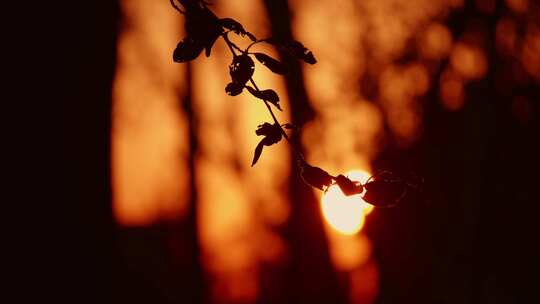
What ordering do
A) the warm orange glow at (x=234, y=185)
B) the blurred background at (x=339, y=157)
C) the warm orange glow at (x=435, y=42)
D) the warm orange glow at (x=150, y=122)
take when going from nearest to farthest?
the warm orange glow at (x=150, y=122) → the blurred background at (x=339, y=157) → the warm orange glow at (x=234, y=185) → the warm orange glow at (x=435, y=42)

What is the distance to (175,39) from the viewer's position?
8.64 ft

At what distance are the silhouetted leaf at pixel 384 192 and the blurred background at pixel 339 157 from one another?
171 centimetres

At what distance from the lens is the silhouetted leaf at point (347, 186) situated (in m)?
0.92

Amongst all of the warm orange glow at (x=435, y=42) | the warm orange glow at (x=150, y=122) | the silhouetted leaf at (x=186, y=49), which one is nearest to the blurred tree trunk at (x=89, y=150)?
the silhouetted leaf at (x=186, y=49)

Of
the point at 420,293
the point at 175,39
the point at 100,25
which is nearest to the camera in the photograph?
the point at 100,25

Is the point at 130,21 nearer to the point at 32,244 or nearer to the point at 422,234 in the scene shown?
the point at 32,244

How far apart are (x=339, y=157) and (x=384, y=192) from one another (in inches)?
102

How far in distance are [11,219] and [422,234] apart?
3089mm

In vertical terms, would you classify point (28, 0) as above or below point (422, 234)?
below

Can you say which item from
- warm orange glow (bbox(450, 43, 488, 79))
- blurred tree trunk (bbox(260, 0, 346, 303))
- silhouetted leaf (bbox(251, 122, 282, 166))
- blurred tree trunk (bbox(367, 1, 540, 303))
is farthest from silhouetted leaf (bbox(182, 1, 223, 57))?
warm orange glow (bbox(450, 43, 488, 79))

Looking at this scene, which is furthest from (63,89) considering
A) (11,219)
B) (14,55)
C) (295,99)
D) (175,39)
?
(295,99)

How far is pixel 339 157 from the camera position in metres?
3.52

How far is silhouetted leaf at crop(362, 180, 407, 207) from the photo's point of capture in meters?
0.94

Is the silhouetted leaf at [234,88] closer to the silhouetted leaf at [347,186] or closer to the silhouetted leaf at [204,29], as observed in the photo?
the silhouetted leaf at [204,29]
